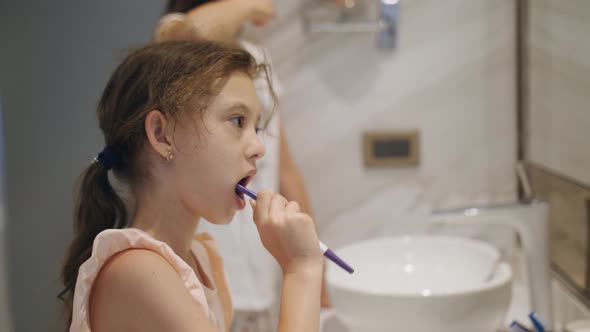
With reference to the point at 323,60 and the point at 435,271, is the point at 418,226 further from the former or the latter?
the point at 323,60

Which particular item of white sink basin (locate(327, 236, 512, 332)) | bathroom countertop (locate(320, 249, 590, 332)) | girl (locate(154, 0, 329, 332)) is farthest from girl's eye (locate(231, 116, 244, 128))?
bathroom countertop (locate(320, 249, 590, 332))

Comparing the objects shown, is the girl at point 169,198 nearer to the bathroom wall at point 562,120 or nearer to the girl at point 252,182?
the girl at point 252,182

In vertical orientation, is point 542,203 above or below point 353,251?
above

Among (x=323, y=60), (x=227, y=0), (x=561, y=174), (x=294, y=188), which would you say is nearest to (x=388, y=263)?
(x=294, y=188)

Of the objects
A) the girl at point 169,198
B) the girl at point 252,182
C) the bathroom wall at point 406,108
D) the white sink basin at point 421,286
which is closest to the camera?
the girl at point 169,198

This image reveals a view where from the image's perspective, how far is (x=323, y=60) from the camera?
1.43 m

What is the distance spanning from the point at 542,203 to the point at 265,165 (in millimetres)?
538

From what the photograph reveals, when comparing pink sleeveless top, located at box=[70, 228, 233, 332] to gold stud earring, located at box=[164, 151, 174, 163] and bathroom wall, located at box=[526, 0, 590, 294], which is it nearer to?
gold stud earring, located at box=[164, 151, 174, 163]

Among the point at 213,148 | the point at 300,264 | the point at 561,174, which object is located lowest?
the point at 561,174

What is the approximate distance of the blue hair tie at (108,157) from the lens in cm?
67

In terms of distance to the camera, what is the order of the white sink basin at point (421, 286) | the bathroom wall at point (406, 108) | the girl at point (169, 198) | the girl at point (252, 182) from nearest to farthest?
the girl at point (169, 198) < the white sink basin at point (421, 286) < the girl at point (252, 182) < the bathroom wall at point (406, 108)

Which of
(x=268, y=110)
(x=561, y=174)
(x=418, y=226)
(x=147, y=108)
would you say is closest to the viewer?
(x=147, y=108)

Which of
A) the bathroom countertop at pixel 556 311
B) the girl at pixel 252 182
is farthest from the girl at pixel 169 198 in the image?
the bathroom countertop at pixel 556 311

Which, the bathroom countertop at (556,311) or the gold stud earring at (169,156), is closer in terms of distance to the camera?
the gold stud earring at (169,156)
